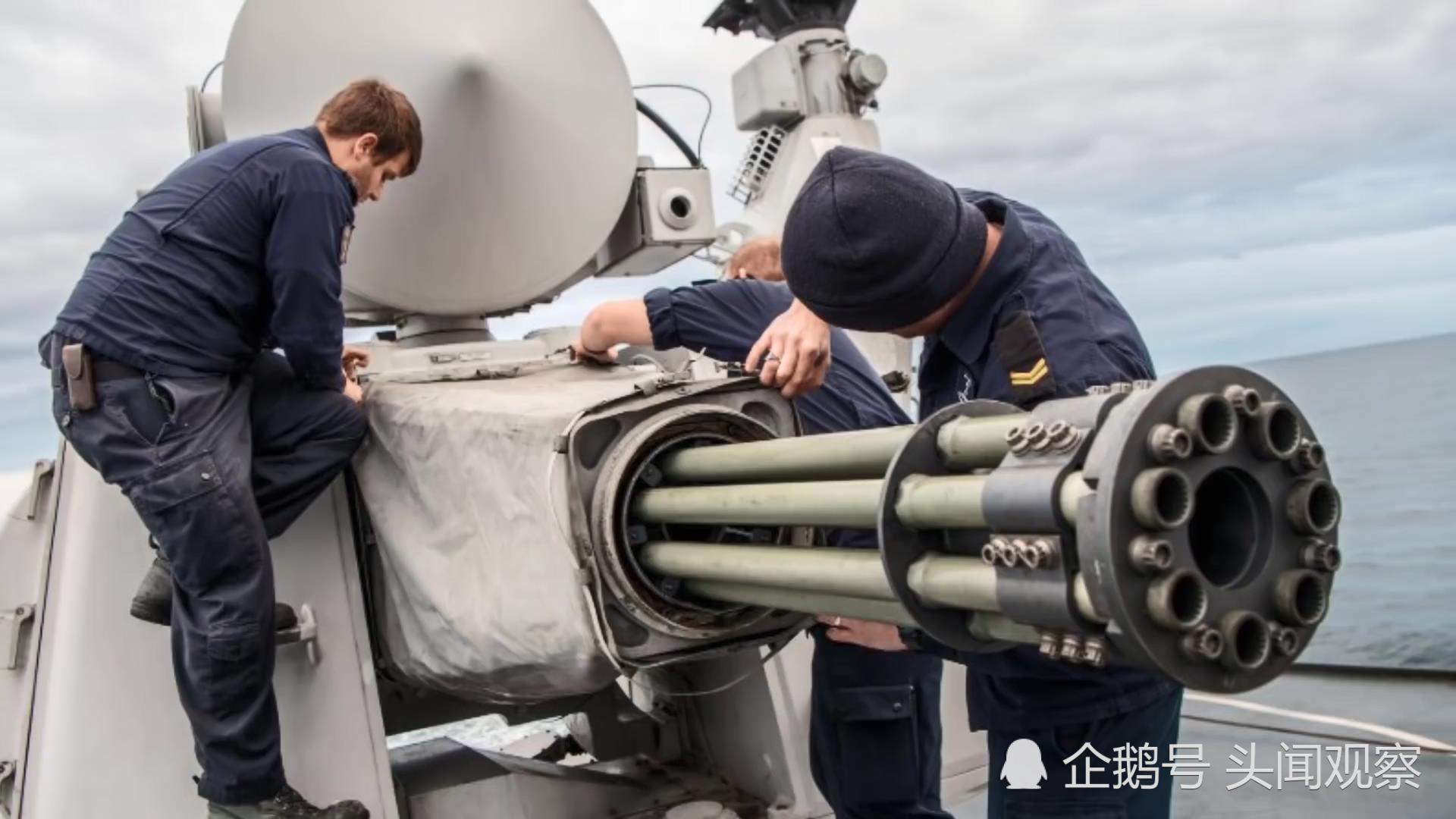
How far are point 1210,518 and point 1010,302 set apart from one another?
0.65 metres

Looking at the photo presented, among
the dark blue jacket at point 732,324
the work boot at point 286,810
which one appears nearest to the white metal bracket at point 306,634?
the work boot at point 286,810

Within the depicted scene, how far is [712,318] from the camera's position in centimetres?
242

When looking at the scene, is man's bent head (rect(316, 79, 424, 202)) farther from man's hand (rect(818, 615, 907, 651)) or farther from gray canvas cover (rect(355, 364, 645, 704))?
man's hand (rect(818, 615, 907, 651))

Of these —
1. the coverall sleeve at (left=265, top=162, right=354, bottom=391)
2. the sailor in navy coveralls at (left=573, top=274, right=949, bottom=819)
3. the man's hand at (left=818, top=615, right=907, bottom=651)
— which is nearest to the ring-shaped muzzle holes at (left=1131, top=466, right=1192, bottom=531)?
the man's hand at (left=818, top=615, right=907, bottom=651)

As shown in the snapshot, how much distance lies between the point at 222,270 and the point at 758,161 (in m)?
4.81

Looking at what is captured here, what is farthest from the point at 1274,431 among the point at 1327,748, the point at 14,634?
the point at 1327,748

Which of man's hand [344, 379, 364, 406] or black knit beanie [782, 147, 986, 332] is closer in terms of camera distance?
black knit beanie [782, 147, 986, 332]

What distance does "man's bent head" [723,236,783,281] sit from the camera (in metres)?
2.86

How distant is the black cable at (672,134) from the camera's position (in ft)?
10.6

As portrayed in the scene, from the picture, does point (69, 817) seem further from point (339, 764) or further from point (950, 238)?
point (950, 238)

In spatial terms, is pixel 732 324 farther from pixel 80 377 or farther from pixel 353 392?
pixel 80 377

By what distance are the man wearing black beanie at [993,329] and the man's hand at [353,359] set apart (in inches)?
38.2

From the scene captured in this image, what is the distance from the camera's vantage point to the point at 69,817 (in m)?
2.27

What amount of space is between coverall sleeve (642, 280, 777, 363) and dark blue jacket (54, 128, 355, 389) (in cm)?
57
